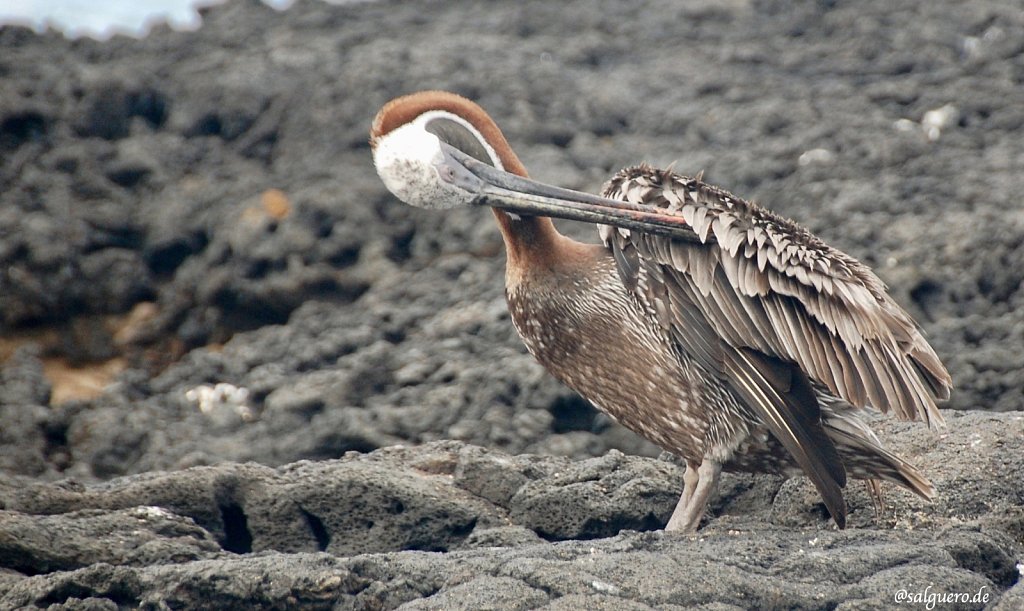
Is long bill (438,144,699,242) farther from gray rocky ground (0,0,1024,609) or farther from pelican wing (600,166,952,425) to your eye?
gray rocky ground (0,0,1024,609)

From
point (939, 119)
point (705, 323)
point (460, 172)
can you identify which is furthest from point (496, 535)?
point (939, 119)

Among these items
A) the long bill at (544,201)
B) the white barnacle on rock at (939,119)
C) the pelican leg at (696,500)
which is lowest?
the pelican leg at (696,500)

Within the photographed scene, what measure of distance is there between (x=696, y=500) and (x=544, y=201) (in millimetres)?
1384

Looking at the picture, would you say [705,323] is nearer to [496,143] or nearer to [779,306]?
[779,306]

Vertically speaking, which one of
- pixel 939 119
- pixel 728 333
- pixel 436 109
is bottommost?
pixel 728 333

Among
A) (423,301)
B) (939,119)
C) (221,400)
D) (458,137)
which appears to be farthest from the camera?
(939,119)

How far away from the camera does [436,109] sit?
6.12 m

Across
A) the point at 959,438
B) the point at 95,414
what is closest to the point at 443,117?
Answer: the point at 959,438

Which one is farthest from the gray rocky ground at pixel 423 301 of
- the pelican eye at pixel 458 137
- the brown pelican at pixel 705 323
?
the pelican eye at pixel 458 137

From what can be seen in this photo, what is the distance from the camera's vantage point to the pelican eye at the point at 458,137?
6051 mm

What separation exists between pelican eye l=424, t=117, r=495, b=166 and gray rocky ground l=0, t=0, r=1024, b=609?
1.35 meters

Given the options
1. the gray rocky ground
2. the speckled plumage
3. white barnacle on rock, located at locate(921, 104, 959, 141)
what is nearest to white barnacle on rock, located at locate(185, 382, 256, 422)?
the gray rocky ground

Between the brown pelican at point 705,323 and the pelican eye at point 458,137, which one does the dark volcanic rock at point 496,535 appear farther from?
the pelican eye at point 458,137

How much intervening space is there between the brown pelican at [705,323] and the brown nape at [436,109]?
17 millimetres
